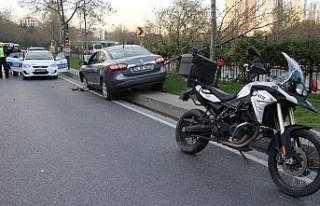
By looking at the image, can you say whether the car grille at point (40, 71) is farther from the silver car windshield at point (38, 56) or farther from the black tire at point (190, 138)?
the black tire at point (190, 138)

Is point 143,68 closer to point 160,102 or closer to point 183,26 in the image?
point 160,102

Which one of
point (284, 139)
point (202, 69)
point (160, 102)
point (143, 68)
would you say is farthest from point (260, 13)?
point (284, 139)

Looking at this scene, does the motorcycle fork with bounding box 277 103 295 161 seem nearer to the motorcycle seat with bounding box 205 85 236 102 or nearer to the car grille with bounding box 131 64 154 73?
the motorcycle seat with bounding box 205 85 236 102

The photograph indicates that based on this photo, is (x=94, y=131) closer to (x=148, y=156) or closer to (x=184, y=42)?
(x=148, y=156)

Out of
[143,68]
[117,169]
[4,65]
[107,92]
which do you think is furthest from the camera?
[4,65]

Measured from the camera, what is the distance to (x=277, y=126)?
4809mm

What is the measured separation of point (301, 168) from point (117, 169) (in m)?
2.17

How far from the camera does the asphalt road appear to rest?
448 cm

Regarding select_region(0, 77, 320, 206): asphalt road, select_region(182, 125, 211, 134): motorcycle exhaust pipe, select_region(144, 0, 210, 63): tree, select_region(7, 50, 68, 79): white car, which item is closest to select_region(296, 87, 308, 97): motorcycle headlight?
select_region(0, 77, 320, 206): asphalt road

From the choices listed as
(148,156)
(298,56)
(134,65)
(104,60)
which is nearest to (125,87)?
(134,65)

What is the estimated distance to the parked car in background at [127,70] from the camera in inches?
463

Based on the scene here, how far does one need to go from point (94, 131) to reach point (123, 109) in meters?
2.86

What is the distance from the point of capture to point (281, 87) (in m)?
4.61

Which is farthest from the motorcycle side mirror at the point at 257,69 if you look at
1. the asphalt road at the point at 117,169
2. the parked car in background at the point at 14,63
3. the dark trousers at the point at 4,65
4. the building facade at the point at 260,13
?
the parked car in background at the point at 14,63
